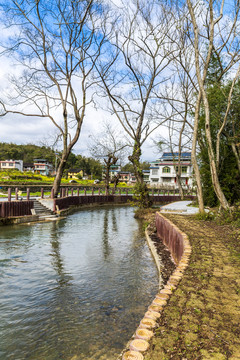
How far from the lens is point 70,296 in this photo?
5.90m

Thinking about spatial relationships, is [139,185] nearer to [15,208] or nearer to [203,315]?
[15,208]

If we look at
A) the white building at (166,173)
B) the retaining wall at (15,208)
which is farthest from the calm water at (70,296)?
the white building at (166,173)

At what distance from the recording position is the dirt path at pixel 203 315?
2.47 meters

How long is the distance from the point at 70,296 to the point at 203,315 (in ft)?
11.7

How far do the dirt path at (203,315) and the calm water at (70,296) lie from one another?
130 centimetres

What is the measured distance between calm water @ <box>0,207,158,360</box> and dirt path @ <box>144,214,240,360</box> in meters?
1.30

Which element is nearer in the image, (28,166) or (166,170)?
(166,170)

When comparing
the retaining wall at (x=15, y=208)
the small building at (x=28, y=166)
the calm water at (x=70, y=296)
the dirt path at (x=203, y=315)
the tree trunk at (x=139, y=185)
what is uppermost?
the small building at (x=28, y=166)

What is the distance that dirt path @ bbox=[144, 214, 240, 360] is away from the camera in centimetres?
247

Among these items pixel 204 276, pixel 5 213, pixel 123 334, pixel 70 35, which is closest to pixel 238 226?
pixel 204 276

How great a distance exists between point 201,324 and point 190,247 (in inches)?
125

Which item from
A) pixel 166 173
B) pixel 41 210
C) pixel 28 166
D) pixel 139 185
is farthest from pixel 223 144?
pixel 28 166

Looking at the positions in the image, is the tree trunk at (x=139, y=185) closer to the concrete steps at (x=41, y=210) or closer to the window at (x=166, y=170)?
the concrete steps at (x=41, y=210)

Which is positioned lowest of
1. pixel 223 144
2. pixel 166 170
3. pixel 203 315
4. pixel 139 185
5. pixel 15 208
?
pixel 203 315
